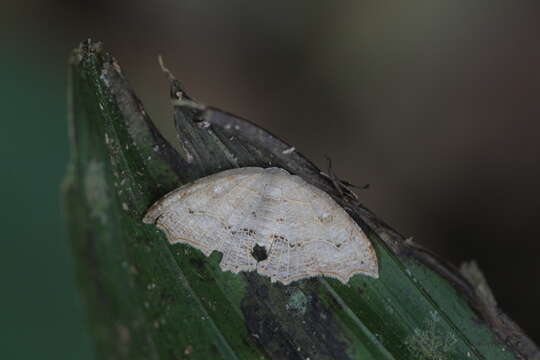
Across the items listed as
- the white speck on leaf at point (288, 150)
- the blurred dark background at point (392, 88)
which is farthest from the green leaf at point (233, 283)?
the blurred dark background at point (392, 88)

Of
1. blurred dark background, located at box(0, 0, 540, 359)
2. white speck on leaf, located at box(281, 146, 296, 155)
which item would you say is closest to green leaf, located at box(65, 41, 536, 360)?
white speck on leaf, located at box(281, 146, 296, 155)

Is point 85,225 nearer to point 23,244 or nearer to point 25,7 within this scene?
→ point 23,244

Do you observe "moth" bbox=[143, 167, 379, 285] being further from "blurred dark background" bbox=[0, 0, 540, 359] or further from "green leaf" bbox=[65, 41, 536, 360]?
"blurred dark background" bbox=[0, 0, 540, 359]

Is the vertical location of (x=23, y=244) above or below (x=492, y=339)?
above

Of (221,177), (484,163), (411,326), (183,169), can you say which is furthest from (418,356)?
(484,163)

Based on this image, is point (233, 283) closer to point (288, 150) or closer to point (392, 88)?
point (288, 150)

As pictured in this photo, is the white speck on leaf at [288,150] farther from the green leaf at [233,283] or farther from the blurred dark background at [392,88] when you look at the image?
the blurred dark background at [392,88]


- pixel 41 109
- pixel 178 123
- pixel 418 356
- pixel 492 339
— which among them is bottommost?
pixel 492 339

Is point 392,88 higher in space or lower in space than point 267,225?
higher

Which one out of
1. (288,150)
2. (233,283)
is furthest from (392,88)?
(233,283)
